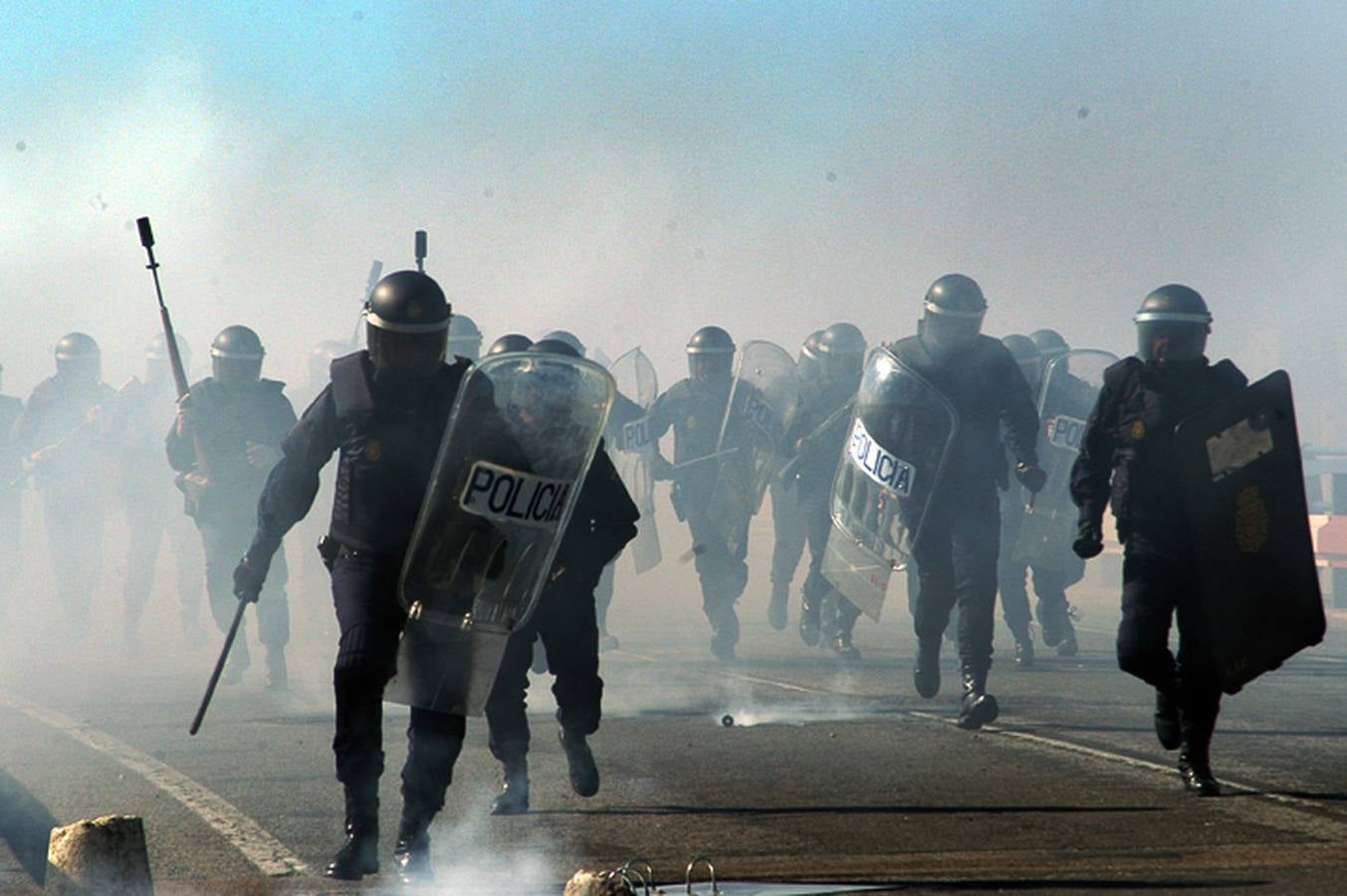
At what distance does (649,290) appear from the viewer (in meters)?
38.2

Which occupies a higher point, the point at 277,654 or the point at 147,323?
the point at 147,323

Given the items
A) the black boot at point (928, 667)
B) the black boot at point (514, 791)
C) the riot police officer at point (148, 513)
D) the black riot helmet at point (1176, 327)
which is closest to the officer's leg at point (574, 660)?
the black boot at point (514, 791)

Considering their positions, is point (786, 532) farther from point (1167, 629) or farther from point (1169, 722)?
point (1167, 629)

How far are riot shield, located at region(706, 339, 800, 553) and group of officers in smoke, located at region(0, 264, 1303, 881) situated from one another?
0.02 m

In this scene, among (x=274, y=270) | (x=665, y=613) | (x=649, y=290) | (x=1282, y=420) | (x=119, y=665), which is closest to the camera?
(x=1282, y=420)

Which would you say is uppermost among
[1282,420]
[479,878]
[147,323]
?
[147,323]

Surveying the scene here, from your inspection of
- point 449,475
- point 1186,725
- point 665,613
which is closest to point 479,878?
point 449,475

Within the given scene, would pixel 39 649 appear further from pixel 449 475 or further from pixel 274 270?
pixel 274 270

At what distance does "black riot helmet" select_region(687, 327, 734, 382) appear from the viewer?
45.9 feet

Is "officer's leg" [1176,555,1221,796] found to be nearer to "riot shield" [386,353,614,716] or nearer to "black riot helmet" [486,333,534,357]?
"riot shield" [386,353,614,716]

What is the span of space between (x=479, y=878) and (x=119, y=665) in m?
8.46

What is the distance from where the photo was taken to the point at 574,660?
680 cm

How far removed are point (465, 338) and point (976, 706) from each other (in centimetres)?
528

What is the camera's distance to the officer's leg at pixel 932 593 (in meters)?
9.03
